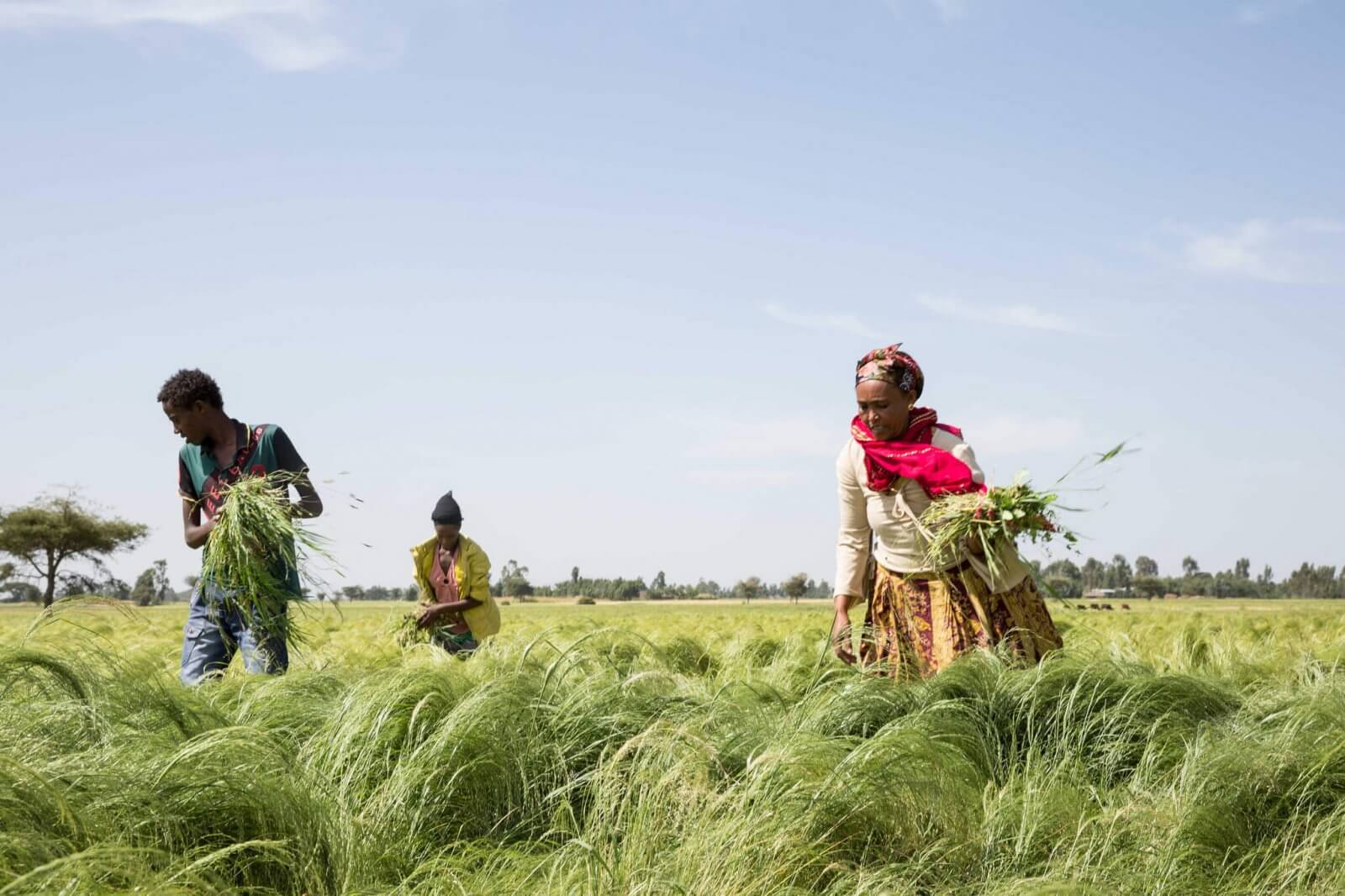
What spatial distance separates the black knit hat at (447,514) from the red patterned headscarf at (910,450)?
3.73 metres

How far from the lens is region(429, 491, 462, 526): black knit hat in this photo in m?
7.81

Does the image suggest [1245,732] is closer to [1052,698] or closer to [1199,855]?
[1052,698]

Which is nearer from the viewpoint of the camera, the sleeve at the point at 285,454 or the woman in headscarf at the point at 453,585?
the sleeve at the point at 285,454

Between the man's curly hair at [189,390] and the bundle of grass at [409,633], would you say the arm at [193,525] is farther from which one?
the bundle of grass at [409,633]

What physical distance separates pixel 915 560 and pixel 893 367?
2.71 ft

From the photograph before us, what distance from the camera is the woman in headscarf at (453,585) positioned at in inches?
300

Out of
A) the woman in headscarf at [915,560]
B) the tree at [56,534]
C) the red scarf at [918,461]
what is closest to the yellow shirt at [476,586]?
the woman in headscarf at [915,560]

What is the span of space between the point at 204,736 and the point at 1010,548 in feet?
10.3

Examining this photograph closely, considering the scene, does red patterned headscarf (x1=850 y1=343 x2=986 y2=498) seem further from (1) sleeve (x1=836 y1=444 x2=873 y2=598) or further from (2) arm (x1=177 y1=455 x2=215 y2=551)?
(2) arm (x1=177 y1=455 x2=215 y2=551)

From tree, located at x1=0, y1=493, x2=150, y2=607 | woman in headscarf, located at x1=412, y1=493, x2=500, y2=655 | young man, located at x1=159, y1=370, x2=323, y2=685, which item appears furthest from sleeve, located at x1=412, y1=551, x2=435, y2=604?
tree, located at x1=0, y1=493, x2=150, y2=607

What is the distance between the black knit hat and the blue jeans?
2.57 metres

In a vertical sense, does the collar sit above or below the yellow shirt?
above

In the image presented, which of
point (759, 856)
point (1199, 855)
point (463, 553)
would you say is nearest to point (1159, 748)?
point (1199, 855)

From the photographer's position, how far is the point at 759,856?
8.41 feet
